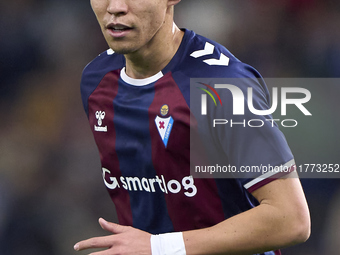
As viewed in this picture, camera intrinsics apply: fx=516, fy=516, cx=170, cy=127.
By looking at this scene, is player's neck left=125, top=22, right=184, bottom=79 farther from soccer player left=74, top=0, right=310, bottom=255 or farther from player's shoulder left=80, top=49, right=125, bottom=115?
player's shoulder left=80, top=49, right=125, bottom=115

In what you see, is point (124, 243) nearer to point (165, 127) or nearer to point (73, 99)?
point (165, 127)

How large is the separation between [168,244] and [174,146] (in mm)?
434

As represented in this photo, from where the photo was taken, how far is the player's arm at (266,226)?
1.96 m

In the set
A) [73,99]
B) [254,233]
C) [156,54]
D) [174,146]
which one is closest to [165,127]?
[174,146]

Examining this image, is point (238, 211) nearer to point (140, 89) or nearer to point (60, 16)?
point (140, 89)

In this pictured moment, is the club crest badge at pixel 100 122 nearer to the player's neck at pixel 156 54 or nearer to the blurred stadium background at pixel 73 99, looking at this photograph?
the player's neck at pixel 156 54

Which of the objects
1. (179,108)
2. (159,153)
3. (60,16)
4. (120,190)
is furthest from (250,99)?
(60,16)

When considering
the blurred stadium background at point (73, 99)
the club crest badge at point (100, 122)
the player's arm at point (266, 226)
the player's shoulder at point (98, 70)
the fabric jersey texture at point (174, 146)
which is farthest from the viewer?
the blurred stadium background at point (73, 99)

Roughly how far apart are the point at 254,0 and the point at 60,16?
205 centimetres

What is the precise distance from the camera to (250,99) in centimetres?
210

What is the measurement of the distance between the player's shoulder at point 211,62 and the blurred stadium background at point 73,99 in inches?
104

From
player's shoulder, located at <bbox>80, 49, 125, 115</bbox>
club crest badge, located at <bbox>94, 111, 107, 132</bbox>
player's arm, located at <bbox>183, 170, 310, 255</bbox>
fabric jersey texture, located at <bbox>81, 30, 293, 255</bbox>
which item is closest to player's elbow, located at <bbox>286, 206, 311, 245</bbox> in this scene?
player's arm, located at <bbox>183, 170, 310, 255</bbox>

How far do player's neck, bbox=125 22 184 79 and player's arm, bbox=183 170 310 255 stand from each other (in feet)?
2.53

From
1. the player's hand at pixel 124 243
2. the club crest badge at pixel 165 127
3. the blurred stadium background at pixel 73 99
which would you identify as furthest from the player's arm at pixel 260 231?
the blurred stadium background at pixel 73 99
